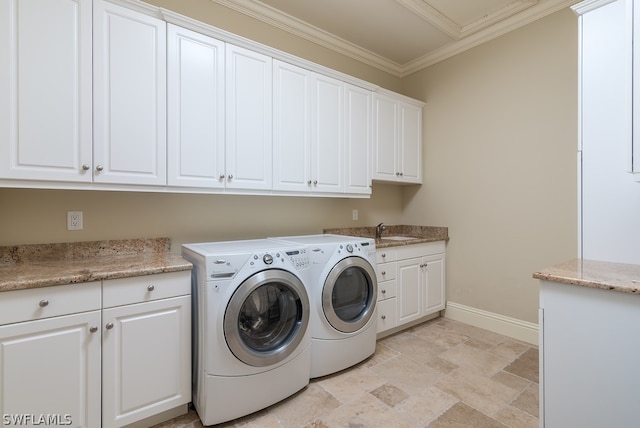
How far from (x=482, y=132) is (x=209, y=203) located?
106 inches

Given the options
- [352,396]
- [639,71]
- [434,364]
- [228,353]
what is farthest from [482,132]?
[228,353]

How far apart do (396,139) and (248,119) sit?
1.69 meters

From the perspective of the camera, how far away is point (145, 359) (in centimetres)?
158

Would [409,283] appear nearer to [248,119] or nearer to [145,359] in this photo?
[248,119]

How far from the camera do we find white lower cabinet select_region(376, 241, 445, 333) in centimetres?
270

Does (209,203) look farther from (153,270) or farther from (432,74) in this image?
(432,74)

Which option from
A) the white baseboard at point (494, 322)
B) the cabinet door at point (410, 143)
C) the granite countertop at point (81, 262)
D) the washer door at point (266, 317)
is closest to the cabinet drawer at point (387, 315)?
the white baseboard at point (494, 322)

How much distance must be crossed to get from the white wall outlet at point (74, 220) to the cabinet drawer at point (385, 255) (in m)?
2.18

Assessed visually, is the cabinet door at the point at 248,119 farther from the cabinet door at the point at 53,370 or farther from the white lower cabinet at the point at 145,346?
the cabinet door at the point at 53,370

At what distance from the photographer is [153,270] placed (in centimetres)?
158

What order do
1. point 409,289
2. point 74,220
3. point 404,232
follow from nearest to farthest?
point 74,220 → point 409,289 → point 404,232

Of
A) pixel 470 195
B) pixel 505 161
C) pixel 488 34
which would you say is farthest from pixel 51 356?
pixel 488 34

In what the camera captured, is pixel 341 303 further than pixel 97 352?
Yes

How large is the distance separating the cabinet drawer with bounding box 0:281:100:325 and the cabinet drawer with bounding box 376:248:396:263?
1985 millimetres
